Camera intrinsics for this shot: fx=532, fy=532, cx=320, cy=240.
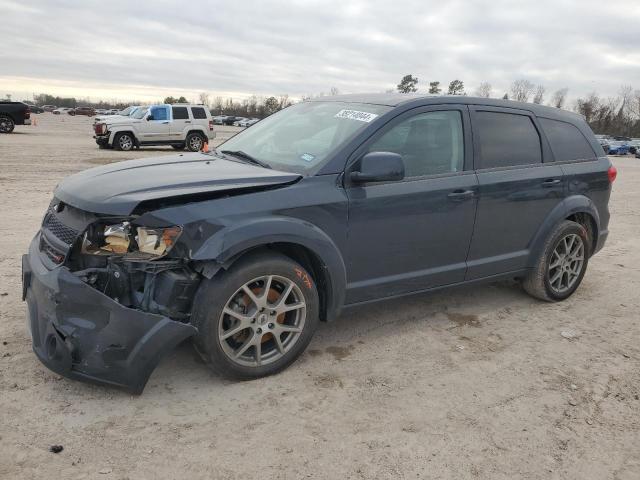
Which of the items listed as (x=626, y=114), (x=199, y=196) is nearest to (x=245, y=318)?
(x=199, y=196)

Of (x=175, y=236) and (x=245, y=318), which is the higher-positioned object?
(x=175, y=236)

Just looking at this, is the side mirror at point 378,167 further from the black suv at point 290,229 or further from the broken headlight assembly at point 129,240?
the broken headlight assembly at point 129,240

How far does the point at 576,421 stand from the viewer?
305cm

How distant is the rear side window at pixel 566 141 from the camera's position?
479cm

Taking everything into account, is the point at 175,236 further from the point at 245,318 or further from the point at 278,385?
the point at 278,385

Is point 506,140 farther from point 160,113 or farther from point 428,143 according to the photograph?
point 160,113

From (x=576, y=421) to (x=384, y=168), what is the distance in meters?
1.87

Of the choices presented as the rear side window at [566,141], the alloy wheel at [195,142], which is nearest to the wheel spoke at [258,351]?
the rear side window at [566,141]

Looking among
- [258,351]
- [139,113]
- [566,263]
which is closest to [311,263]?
[258,351]

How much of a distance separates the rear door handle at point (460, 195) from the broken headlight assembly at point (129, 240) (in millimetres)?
2052

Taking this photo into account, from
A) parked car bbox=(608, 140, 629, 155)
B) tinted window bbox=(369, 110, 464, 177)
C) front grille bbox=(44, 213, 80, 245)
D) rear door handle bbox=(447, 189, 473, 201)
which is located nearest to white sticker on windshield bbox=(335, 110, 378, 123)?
tinted window bbox=(369, 110, 464, 177)

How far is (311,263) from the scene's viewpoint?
348 centimetres

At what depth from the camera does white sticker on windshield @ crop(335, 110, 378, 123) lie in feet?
12.3

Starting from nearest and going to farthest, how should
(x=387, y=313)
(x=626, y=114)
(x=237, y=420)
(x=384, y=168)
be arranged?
(x=237, y=420)
(x=384, y=168)
(x=387, y=313)
(x=626, y=114)
